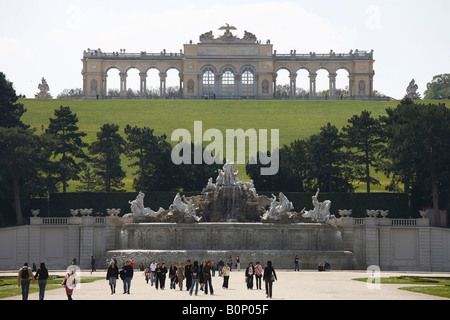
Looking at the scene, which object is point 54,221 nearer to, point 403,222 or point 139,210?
point 139,210

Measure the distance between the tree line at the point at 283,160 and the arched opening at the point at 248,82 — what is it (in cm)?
5534

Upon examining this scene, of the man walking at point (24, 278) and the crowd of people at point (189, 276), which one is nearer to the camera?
the man walking at point (24, 278)

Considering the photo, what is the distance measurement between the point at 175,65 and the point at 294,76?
58.2 ft

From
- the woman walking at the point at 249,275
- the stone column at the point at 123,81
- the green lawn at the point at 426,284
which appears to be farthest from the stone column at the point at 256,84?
the woman walking at the point at 249,275

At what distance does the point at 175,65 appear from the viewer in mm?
132875

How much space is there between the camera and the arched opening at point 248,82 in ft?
431

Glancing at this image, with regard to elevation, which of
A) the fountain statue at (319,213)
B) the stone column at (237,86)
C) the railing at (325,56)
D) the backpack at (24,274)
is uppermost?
the railing at (325,56)

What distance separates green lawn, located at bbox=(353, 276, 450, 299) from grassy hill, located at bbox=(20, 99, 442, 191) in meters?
44.5

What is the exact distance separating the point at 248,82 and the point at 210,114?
31.3 m

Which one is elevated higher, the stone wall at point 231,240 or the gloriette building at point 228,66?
the gloriette building at point 228,66

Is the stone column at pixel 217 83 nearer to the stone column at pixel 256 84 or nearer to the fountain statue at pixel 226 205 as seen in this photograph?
the stone column at pixel 256 84

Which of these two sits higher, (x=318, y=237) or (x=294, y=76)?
(x=294, y=76)
